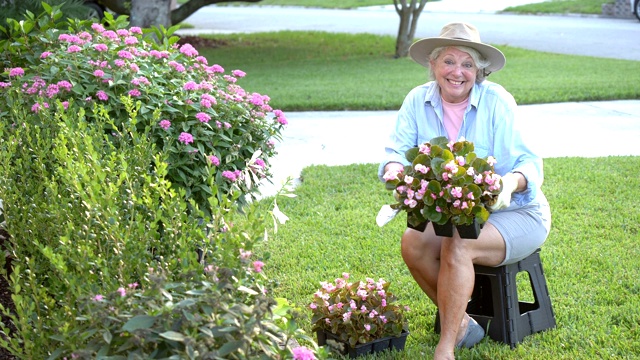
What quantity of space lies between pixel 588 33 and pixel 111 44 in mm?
14729

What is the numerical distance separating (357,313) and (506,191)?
78 centimetres

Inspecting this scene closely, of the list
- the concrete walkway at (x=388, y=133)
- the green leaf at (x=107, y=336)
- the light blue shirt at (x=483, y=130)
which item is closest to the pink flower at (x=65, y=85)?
the concrete walkway at (x=388, y=133)

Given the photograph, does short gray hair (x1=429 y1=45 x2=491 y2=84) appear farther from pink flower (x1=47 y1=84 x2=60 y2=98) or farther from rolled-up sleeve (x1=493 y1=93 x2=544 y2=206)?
pink flower (x1=47 y1=84 x2=60 y2=98)

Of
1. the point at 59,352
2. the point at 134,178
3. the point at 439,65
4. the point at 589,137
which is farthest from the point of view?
the point at 589,137

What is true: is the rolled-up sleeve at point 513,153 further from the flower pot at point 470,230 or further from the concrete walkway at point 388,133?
the flower pot at point 470,230

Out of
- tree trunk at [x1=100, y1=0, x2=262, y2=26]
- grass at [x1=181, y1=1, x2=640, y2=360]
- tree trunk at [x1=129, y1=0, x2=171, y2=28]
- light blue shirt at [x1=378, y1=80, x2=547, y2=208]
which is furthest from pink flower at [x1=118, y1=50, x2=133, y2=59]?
tree trunk at [x1=100, y1=0, x2=262, y2=26]

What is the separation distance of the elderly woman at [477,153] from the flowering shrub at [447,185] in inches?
9.3

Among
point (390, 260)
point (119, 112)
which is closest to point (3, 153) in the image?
point (119, 112)

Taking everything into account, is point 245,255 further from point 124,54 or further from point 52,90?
point 124,54

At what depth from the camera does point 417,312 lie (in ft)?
14.9

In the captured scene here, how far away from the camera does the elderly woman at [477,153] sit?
3.83 meters

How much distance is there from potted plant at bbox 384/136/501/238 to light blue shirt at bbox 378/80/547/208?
362 mm

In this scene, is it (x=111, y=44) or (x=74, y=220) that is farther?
(x=111, y=44)

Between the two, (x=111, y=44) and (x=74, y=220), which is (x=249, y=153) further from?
(x=74, y=220)
